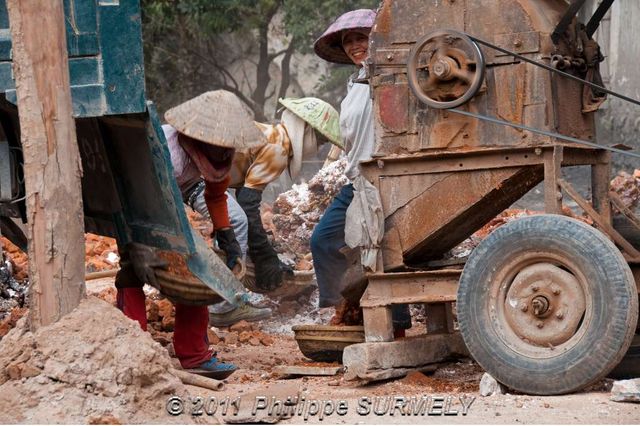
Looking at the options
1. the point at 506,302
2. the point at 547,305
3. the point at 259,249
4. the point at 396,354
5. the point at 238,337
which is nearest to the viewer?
the point at 547,305

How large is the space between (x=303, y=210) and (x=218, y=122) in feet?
16.8

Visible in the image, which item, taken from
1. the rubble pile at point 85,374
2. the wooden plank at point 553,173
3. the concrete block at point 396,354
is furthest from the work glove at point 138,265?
the wooden plank at point 553,173

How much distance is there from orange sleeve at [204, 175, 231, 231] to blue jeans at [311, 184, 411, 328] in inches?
29.9

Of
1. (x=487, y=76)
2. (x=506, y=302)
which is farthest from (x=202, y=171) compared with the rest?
(x=506, y=302)

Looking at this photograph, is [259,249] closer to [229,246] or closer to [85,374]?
[229,246]

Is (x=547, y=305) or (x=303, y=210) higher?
(x=547, y=305)

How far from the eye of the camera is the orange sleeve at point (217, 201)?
769 cm

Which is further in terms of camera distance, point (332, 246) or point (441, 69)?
point (332, 246)

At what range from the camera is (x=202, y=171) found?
293 inches

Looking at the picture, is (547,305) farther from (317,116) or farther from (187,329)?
(317,116)

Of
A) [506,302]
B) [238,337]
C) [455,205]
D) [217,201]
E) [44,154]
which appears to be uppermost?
[44,154]

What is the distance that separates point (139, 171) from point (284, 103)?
9.00ft

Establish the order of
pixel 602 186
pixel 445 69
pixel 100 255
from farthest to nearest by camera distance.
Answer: pixel 100 255, pixel 602 186, pixel 445 69

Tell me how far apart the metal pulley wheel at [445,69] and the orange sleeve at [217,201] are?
1.45m
